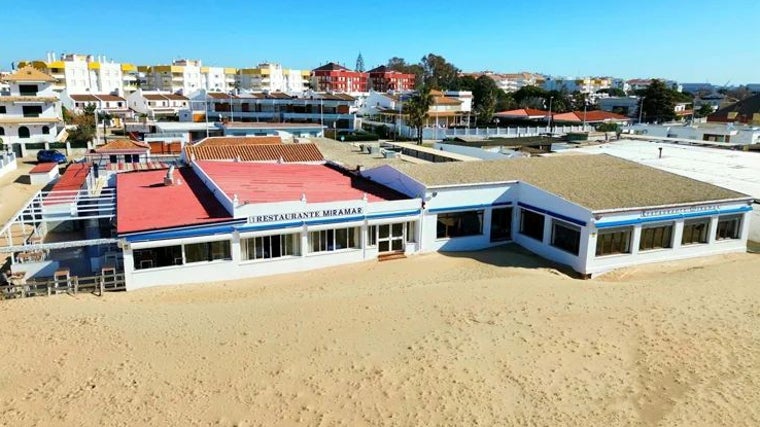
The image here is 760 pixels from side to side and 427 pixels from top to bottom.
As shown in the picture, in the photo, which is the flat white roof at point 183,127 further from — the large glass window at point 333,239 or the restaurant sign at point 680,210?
the restaurant sign at point 680,210

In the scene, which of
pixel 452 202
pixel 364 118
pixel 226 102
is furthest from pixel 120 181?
pixel 364 118

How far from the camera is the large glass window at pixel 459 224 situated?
27.7 metres

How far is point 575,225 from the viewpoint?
2547cm

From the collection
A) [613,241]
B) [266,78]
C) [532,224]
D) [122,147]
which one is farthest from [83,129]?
[266,78]

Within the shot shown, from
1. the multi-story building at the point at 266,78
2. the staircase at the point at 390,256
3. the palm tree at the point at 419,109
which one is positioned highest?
the multi-story building at the point at 266,78

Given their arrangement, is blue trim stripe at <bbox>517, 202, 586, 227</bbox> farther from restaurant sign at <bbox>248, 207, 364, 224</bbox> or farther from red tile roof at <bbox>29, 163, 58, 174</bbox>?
red tile roof at <bbox>29, 163, 58, 174</bbox>

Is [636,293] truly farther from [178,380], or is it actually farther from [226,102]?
[226,102]

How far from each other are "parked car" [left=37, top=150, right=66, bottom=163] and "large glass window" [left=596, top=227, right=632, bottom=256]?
4911 centimetres

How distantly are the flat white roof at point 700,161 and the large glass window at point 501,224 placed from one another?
15689 mm

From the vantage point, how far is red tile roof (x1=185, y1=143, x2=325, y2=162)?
124 ft

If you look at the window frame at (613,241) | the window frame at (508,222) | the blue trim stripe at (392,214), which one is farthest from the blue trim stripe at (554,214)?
the blue trim stripe at (392,214)

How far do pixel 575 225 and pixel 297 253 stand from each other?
12.0 metres

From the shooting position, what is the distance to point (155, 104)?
106 metres

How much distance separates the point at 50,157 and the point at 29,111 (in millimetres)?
10461
